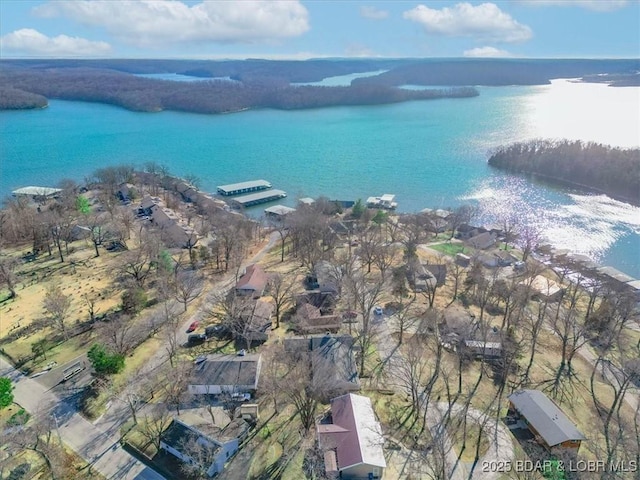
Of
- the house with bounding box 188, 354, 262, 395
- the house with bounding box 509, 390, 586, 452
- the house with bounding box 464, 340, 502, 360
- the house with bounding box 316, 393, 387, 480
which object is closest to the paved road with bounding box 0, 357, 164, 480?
the house with bounding box 188, 354, 262, 395

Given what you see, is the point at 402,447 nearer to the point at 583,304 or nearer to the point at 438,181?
the point at 583,304

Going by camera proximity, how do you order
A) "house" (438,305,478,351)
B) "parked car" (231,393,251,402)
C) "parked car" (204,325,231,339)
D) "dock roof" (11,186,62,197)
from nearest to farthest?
"parked car" (231,393,251,402) → "house" (438,305,478,351) → "parked car" (204,325,231,339) → "dock roof" (11,186,62,197)

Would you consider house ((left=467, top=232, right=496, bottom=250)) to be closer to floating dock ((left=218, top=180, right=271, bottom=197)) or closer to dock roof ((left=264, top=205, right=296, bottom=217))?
dock roof ((left=264, top=205, right=296, bottom=217))

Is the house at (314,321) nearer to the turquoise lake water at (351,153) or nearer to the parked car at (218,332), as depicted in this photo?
the parked car at (218,332)

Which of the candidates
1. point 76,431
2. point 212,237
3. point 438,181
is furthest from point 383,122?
point 76,431

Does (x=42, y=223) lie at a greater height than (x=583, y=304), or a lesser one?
greater

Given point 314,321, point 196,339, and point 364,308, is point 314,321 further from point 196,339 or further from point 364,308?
point 196,339

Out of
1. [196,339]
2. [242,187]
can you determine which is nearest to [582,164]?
[242,187]
